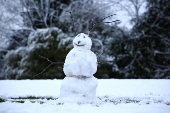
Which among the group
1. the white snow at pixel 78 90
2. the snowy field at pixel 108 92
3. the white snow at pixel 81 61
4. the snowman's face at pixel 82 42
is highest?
the snowman's face at pixel 82 42

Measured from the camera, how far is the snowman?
504 centimetres

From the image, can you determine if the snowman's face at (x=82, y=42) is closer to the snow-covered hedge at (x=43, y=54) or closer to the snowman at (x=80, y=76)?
the snowman at (x=80, y=76)

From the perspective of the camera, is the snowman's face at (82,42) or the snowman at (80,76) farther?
the snowman's face at (82,42)

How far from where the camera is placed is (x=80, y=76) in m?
5.26

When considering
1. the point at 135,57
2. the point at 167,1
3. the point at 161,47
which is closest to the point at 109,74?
the point at 135,57

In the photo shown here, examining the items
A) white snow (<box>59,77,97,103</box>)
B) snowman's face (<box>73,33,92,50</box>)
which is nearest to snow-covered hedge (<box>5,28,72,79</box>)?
snowman's face (<box>73,33,92,50</box>)

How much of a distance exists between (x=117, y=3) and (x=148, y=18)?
3.09 metres

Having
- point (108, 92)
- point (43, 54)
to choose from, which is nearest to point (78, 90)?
point (108, 92)

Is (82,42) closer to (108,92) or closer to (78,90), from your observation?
(78,90)

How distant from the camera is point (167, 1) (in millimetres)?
16594

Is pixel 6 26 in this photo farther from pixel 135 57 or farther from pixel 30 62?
pixel 135 57

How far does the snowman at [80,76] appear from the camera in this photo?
5039 millimetres

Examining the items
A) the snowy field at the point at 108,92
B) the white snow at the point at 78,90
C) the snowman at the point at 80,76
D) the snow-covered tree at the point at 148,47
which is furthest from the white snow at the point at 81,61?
the snow-covered tree at the point at 148,47

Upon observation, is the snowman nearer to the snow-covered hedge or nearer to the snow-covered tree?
the snow-covered hedge
